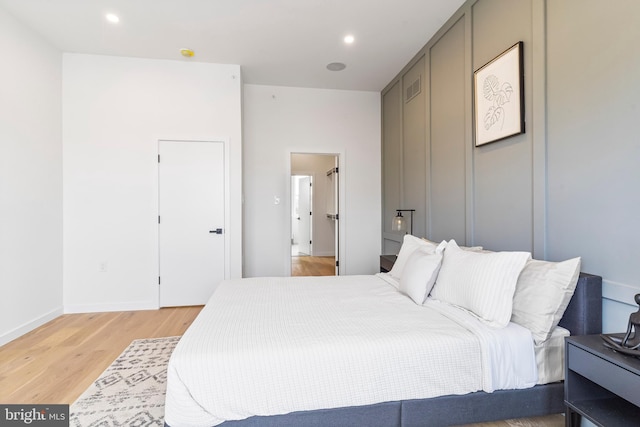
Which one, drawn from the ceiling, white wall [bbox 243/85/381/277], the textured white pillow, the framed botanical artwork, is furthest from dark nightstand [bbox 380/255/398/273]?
the ceiling

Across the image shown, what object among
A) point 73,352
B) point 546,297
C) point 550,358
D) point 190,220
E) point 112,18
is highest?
point 112,18

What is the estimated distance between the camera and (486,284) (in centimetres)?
160

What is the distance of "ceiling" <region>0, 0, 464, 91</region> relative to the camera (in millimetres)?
2537

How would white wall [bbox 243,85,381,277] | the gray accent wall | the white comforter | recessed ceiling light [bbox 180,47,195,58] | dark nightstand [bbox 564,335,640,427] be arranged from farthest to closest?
white wall [bbox 243,85,381,277]
recessed ceiling light [bbox 180,47,195,58]
the gray accent wall
the white comforter
dark nightstand [bbox 564,335,640,427]

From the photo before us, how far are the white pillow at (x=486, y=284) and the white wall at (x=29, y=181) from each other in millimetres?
3678

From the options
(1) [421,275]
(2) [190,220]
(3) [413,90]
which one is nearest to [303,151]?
(3) [413,90]

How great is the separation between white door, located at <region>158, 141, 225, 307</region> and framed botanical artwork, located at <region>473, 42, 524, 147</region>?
9.20 feet

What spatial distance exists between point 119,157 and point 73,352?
2099mm

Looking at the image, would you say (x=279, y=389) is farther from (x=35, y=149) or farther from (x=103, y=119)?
(x=103, y=119)

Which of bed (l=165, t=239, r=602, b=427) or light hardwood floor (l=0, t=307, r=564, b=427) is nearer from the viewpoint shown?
bed (l=165, t=239, r=602, b=427)

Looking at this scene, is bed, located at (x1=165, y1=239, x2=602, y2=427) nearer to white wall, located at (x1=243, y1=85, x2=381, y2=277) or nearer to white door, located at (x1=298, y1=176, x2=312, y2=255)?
white wall, located at (x1=243, y1=85, x2=381, y2=277)

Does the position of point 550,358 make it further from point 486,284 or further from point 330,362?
point 330,362

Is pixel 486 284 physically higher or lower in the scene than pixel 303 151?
lower

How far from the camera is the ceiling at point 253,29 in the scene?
2.54 metres
